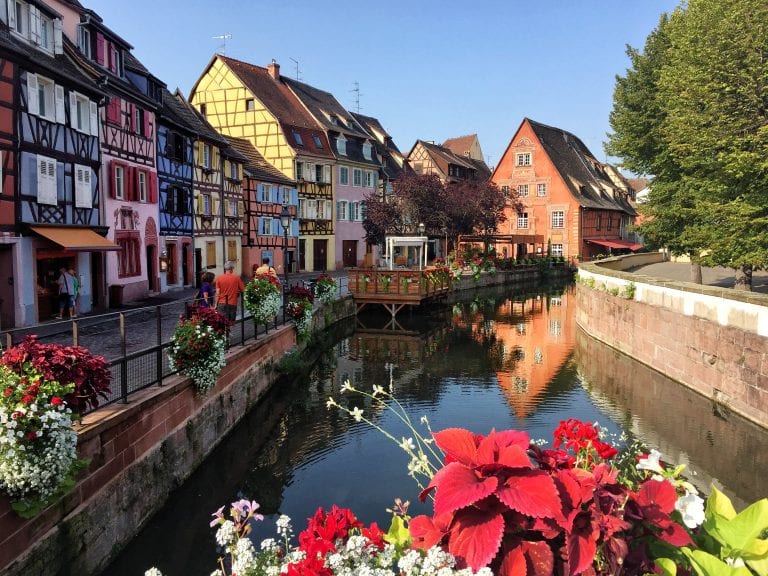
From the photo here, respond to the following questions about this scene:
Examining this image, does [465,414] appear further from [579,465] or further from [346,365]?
[579,465]

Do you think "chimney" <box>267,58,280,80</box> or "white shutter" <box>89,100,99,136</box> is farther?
"chimney" <box>267,58,280,80</box>

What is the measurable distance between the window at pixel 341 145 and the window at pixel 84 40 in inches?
1006

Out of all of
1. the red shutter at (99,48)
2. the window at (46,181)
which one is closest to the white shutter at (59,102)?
the window at (46,181)

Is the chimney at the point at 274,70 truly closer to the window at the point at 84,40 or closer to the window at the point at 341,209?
the window at the point at 341,209

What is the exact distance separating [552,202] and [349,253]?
23.3m

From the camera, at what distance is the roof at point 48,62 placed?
50.6 ft

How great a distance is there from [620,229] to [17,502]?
68941mm

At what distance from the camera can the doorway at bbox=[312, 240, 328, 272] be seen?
44250 mm

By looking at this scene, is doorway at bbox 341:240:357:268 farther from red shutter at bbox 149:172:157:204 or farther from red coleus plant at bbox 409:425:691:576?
red coleus plant at bbox 409:425:691:576

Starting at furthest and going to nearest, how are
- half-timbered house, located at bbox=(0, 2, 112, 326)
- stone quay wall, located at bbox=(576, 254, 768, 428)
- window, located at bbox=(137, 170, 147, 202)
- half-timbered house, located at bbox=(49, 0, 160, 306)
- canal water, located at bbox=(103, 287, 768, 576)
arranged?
window, located at bbox=(137, 170, 147, 202), half-timbered house, located at bbox=(49, 0, 160, 306), half-timbered house, located at bbox=(0, 2, 112, 326), stone quay wall, located at bbox=(576, 254, 768, 428), canal water, located at bbox=(103, 287, 768, 576)

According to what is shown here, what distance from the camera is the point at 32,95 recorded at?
1645cm

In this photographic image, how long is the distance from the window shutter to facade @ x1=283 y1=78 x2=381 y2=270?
2425cm

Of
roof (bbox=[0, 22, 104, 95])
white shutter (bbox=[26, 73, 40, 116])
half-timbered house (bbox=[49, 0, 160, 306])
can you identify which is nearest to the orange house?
half-timbered house (bbox=[49, 0, 160, 306])

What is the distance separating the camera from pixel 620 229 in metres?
67.6
